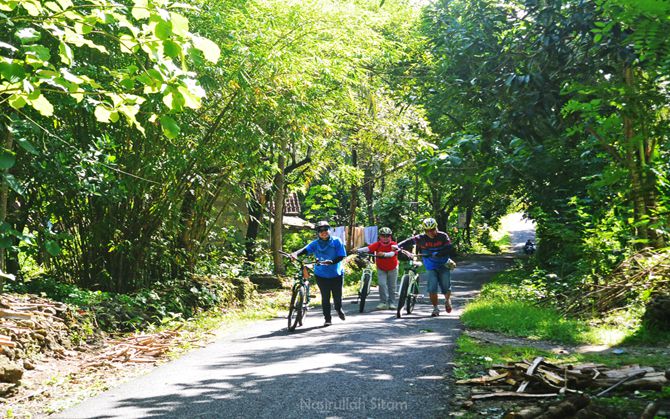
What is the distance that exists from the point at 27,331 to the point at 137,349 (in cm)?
146

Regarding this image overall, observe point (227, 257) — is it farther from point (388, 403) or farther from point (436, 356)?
point (388, 403)

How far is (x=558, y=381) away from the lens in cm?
657

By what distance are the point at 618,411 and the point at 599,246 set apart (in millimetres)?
8550

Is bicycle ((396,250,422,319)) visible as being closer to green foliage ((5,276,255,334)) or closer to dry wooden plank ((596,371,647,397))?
green foliage ((5,276,255,334))

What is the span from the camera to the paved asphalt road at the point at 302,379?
614 cm

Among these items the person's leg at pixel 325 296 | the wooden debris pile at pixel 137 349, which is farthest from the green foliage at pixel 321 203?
the wooden debris pile at pixel 137 349

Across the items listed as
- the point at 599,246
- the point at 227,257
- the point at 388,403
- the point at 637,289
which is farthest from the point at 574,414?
the point at 227,257

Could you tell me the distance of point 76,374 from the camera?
8398 mm

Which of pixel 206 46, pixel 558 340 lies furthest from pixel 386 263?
pixel 206 46

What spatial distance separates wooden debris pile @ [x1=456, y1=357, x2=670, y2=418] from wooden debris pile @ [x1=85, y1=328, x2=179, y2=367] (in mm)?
4408

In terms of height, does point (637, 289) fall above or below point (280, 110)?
below

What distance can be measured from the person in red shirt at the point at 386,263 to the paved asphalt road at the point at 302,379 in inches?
110

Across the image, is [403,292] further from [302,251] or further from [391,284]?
[302,251]

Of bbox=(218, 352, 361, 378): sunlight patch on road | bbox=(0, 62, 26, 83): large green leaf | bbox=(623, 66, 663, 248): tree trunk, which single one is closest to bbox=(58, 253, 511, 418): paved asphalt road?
bbox=(218, 352, 361, 378): sunlight patch on road
